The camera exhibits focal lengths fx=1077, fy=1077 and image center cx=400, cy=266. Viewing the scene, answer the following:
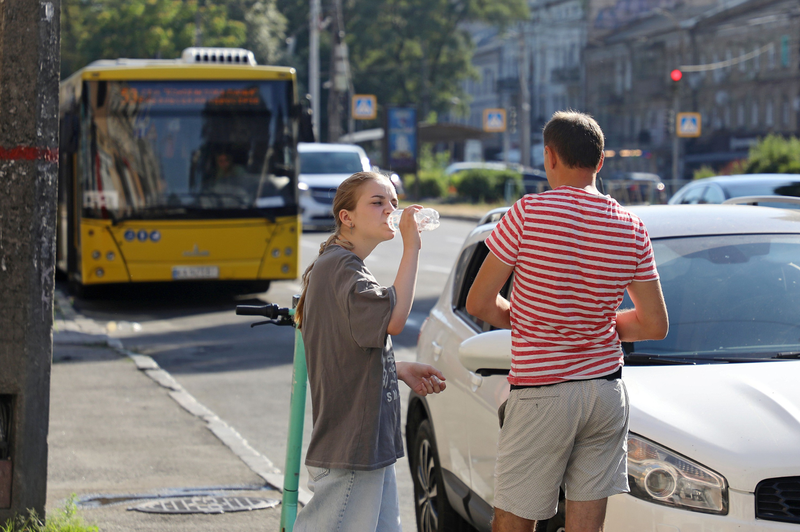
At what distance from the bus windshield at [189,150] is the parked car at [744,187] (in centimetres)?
515

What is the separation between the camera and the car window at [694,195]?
13.0 m

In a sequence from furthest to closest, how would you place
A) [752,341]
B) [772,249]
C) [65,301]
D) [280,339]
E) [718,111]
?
1. [718,111]
2. [65,301]
3. [280,339]
4. [772,249]
5. [752,341]

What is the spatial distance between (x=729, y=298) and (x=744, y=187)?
834 centimetres

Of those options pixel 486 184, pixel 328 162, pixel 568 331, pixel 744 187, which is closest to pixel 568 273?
pixel 568 331

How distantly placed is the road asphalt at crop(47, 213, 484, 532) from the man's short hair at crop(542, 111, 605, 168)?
2.80 m

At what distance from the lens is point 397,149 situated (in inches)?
1497

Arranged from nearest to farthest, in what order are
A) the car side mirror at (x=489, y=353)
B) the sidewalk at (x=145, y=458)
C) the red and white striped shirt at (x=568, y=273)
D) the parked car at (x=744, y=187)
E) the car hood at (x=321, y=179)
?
the red and white striped shirt at (x=568, y=273)
the car side mirror at (x=489, y=353)
the sidewalk at (x=145, y=458)
the parked car at (x=744, y=187)
the car hood at (x=321, y=179)

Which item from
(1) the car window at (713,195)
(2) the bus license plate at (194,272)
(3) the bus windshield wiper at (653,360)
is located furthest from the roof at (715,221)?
(2) the bus license plate at (194,272)

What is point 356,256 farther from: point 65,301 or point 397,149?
point 397,149

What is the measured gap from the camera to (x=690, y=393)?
339 centimetres

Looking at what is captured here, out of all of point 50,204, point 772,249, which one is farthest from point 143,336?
point 772,249

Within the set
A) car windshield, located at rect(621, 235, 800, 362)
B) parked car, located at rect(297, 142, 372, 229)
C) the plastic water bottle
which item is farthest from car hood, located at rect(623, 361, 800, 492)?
parked car, located at rect(297, 142, 372, 229)

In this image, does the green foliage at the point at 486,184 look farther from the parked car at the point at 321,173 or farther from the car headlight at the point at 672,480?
the car headlight at the point at 672,480

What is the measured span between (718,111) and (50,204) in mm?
58495
